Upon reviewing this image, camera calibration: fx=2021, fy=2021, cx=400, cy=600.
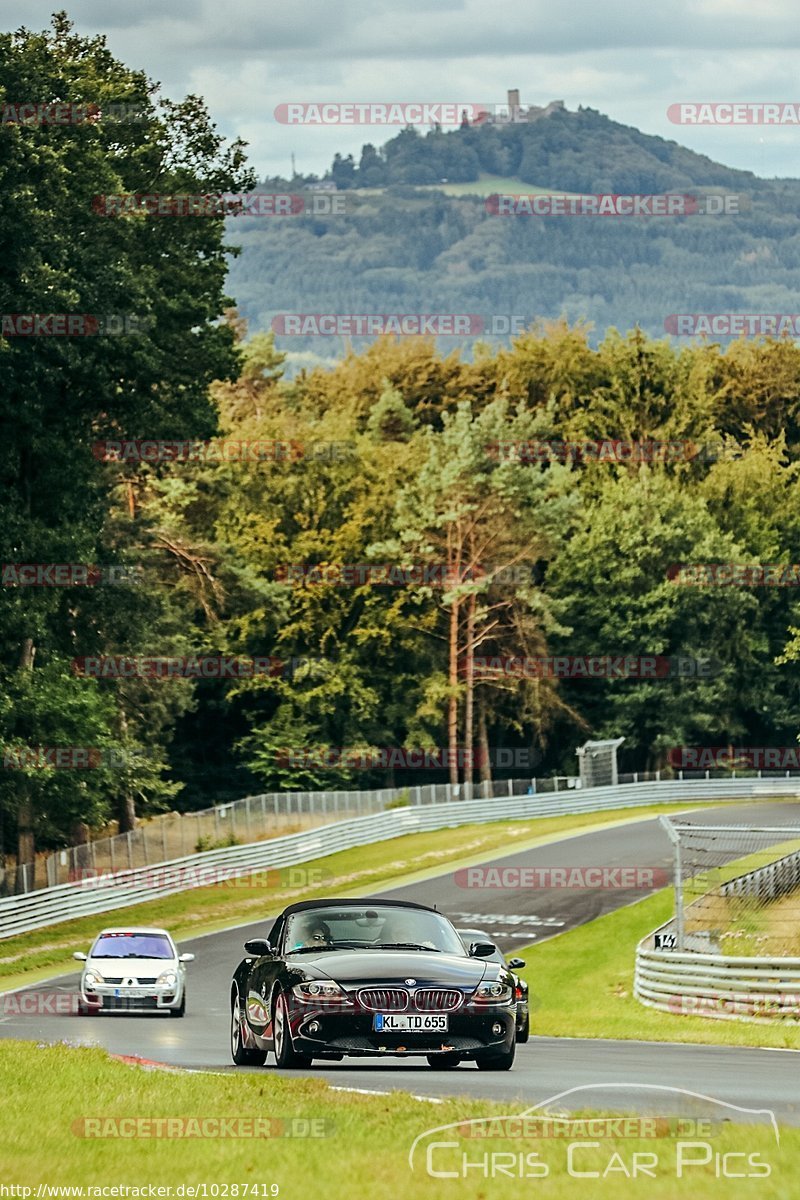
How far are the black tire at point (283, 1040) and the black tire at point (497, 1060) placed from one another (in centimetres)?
140

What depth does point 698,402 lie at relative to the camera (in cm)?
10038

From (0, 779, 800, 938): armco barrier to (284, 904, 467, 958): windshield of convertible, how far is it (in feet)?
101

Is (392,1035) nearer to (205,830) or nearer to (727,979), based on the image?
(727,979)

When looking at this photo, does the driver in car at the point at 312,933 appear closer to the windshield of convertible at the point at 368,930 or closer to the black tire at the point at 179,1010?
the windshield of convertible at the point at 368,930

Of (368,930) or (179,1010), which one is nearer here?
(368,930)

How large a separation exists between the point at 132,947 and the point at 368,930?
13188 mm

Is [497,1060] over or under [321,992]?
under

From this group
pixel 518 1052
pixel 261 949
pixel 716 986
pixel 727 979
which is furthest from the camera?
pixel 727 979

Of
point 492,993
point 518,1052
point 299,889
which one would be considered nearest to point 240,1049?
point 492,993

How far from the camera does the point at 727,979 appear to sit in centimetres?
2984

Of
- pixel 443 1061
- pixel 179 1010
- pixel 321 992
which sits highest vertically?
pixel 321 992

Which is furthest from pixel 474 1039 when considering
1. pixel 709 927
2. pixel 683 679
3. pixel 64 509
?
pixel 683 679

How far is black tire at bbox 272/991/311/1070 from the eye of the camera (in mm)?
15773

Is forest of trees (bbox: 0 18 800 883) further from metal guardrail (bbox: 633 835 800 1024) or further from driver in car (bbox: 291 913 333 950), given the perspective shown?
driver in car (bbox: 291 913 333 950)
